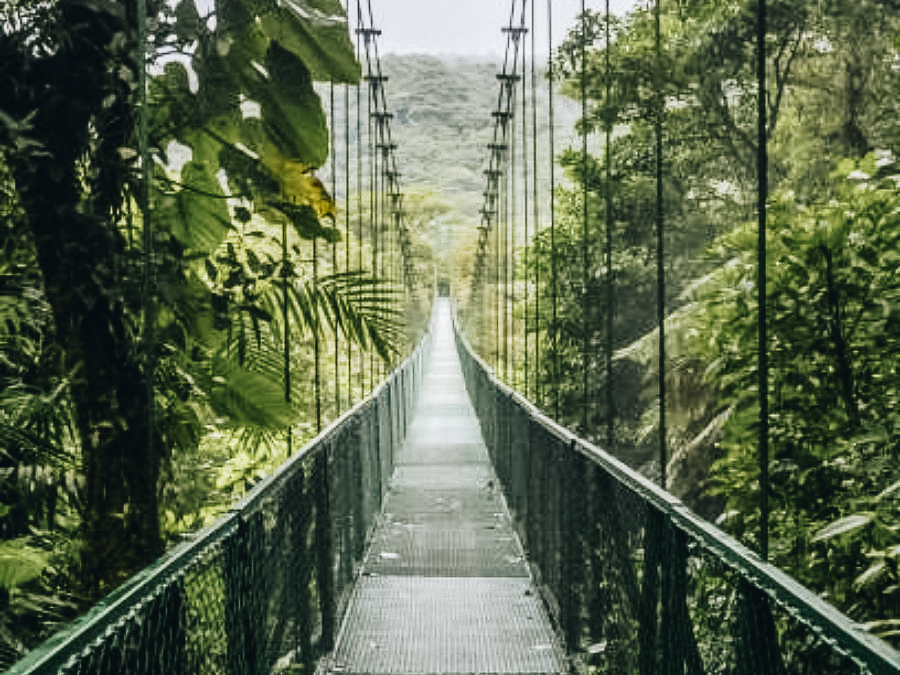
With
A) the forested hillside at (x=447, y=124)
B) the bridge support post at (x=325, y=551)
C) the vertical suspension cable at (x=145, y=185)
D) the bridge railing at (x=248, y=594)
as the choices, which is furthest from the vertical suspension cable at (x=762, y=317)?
the forested hillside at (x=447, y=124)

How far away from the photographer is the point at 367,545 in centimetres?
587

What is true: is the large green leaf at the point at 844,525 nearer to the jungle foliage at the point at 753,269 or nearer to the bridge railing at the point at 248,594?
the jungle foliage at the point at 753,269

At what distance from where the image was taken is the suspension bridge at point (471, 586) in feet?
5.39

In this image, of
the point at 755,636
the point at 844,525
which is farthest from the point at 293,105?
the point at 755,636

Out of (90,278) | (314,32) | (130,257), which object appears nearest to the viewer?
(90,278)

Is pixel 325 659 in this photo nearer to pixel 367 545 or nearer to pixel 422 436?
pixel 367 545

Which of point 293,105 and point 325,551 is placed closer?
point 293,105

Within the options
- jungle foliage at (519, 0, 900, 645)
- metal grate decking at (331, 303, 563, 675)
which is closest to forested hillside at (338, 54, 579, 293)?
jungle foliage at (519, 0, 900, 645)

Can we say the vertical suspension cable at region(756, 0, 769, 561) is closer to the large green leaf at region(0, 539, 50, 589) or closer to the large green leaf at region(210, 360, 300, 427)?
the large green leaf at region(210, 360, 300, 427)

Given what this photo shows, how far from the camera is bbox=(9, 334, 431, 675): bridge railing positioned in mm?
1518

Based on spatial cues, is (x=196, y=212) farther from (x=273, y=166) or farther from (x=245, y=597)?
(x=245, y=597)

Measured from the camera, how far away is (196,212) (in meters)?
3.13

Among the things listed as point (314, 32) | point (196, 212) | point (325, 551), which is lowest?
point (325, 551)

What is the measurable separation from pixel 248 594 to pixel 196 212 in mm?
1107
